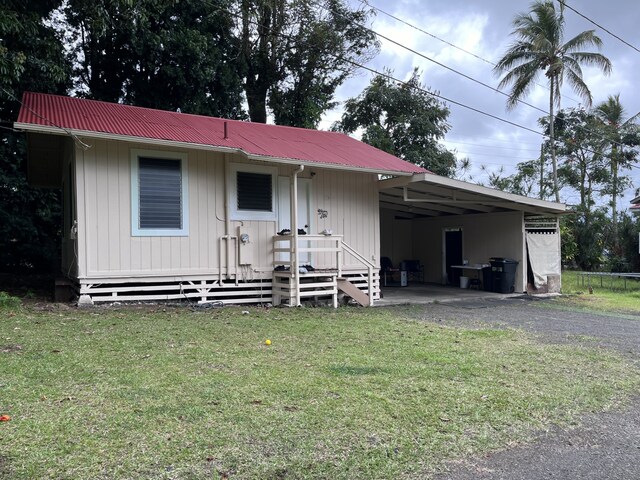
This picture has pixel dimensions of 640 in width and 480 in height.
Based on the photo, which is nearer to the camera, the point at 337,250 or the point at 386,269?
the point at 337,250

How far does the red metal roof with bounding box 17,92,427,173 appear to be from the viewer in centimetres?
841

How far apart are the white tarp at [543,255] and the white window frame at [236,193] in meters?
7.65

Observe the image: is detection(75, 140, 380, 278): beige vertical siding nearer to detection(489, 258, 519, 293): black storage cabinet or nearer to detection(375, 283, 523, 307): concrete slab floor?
detection(375, 283, 523, 307): concrete slab floor

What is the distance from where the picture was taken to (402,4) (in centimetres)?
1212

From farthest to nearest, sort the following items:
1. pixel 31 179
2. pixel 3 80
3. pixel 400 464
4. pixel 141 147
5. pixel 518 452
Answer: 1. pixel 31 179
2. pixel 3 80
3. pixel 141 147
4. pixel 518 452
5. pixel 400 464

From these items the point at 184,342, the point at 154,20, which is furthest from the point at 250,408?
the point at 154,20

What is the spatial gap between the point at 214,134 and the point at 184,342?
17.3ft

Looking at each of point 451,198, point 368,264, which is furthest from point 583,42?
point 368,264

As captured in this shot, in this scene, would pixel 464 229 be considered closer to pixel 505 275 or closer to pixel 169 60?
pixel 505 275

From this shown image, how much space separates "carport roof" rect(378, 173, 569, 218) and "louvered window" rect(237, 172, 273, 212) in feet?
9.29

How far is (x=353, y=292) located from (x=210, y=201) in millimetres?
3411

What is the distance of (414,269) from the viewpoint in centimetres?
1711

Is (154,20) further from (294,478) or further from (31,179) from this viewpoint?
(294,478)

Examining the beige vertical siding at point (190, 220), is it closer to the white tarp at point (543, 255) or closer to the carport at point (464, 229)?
the carport at point (464, 229)
